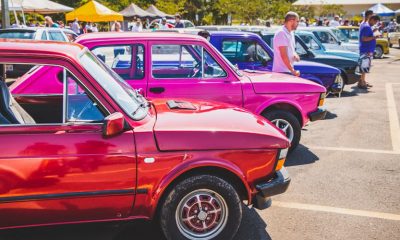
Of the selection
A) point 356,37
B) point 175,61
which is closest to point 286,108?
point 175,61

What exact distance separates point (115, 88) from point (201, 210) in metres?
1.20

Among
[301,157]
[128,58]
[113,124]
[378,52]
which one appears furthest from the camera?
[378,52]

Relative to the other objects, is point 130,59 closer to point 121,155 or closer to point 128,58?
point 128,58

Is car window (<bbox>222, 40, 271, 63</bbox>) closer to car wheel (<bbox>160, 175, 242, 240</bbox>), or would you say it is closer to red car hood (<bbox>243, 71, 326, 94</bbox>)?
red car hood (<bbox>243, 71, 326, 94</bbox>)

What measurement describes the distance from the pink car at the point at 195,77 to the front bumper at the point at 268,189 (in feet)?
7.15

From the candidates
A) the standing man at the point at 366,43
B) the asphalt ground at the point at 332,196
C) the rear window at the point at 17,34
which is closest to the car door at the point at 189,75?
the asphalt ground at the point at 332,196

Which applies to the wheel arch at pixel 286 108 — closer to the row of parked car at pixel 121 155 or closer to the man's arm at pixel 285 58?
the man's arm at pixel 285 58

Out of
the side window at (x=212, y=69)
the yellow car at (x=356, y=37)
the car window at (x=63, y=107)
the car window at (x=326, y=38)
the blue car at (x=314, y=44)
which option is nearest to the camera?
the car window at (x=63, y=107)

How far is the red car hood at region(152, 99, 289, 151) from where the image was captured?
3.29m

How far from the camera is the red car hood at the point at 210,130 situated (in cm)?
329

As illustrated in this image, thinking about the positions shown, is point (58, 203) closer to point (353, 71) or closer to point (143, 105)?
point (143, 105)

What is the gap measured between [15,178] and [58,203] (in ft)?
1.15

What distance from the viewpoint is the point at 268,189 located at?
11.8 ft

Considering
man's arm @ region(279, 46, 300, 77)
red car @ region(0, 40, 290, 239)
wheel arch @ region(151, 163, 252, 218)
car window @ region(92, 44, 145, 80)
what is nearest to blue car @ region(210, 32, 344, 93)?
man's arm @ region(279, 46, 300, 77)
